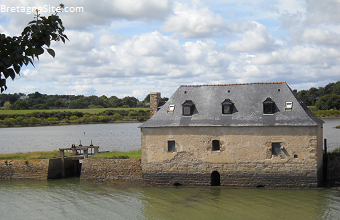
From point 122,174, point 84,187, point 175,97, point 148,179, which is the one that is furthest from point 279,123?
point 84,187

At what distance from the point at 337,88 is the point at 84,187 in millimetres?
90584

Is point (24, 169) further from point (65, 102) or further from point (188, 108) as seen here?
point (65, 102)

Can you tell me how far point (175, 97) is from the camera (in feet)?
73.4

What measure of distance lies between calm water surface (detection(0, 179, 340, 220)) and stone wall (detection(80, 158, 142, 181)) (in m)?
1.21

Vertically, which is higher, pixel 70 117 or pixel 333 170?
pixel 70 117

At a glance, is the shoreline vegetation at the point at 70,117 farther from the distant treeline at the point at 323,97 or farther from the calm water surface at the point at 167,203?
the calm water surface at the point at 167,203

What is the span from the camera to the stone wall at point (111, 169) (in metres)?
22.0

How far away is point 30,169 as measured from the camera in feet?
79.4

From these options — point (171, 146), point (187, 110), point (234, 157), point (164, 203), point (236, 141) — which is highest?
point (187, 110)

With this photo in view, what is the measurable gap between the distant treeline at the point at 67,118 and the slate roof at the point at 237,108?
56.8m

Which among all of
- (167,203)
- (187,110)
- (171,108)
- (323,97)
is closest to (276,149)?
(187,110)

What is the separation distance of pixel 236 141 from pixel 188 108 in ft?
12.1

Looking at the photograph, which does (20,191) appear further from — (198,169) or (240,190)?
(240,190)

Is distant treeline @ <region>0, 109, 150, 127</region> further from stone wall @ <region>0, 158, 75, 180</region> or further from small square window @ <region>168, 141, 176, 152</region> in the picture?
small square window @ <region>168, 141, 176, 152</region>
